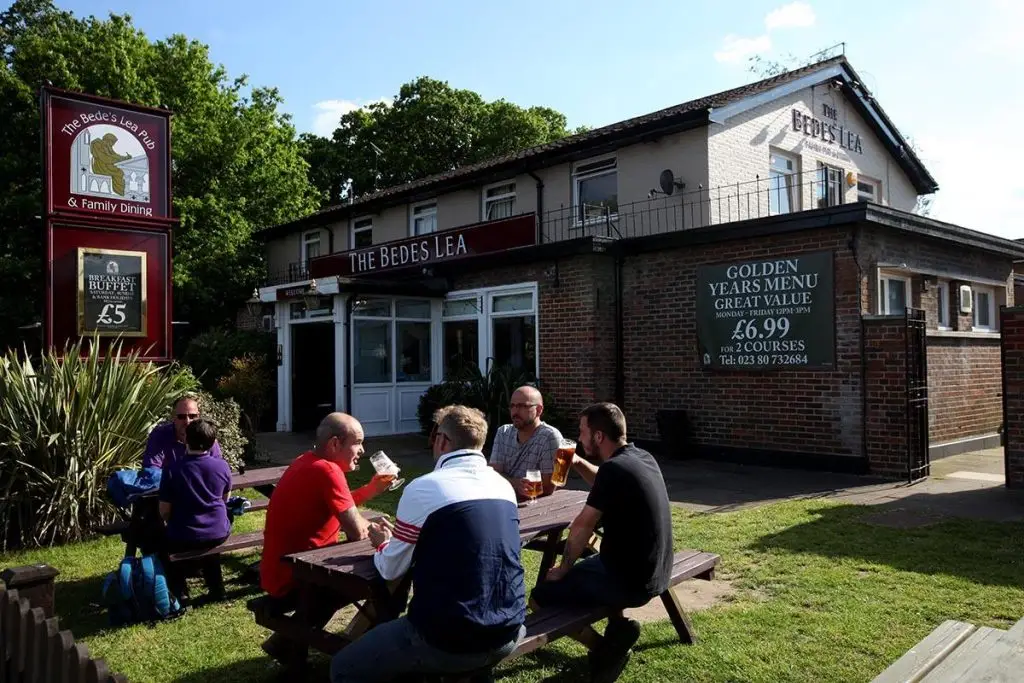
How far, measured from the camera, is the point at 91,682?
2.45 metres

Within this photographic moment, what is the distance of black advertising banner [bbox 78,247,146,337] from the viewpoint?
332 inches

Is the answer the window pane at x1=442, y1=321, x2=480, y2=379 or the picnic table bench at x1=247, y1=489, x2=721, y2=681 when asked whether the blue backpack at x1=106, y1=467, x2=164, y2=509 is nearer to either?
the picnic table bench at x1=247, y1=489, x2=721, y2=681

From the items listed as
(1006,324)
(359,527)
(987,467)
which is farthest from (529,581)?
(987,467)

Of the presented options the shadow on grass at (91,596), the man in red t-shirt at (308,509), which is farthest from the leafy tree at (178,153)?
the man in red t-shirt at (308,509)

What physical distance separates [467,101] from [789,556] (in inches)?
1226

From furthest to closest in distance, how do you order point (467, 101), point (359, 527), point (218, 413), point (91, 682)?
1. point (467, 101)
2. point (218, 413)
3. point (359, 527)
4. point (91, 682)

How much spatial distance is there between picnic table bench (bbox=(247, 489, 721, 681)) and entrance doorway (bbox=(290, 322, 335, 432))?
1255 centimetres

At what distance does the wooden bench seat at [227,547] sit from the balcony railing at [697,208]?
968 cm

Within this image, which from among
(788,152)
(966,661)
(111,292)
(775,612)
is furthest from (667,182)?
(966,661)

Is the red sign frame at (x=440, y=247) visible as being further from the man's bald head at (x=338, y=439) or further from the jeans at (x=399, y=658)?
the jeans at (x=399, y=658)

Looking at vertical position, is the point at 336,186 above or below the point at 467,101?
below

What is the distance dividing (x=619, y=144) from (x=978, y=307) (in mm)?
6856

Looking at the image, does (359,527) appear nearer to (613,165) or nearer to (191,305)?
(613,165)

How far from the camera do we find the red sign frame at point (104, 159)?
326 inches
